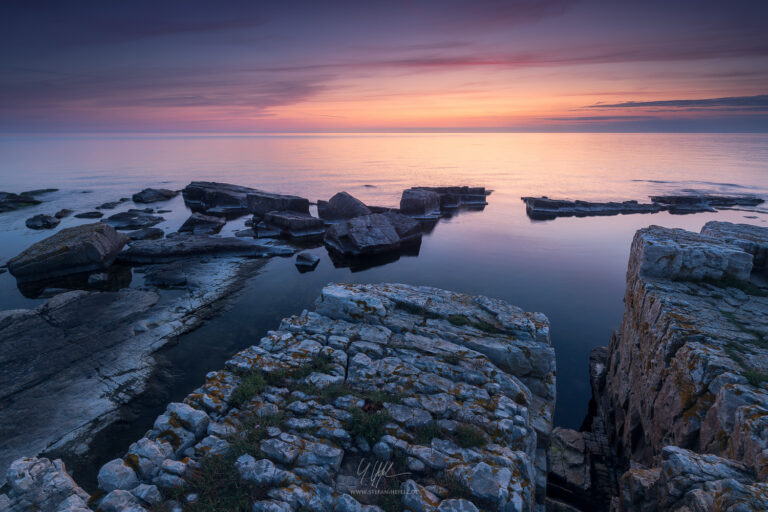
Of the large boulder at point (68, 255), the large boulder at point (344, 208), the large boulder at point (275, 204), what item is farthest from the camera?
the large boulder at point (275, 204)

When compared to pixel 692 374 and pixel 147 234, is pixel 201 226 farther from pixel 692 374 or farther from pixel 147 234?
pixel 692 374

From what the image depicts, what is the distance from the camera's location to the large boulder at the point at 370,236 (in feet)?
107

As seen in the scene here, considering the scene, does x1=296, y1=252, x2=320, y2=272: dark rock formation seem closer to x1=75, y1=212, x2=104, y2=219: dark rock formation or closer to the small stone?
the small stone

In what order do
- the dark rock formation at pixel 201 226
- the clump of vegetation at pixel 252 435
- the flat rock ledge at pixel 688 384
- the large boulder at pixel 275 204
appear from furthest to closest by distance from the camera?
the large boulder at pixel 275 204, the dark rock formation at pixel 201 226, the clump of vegetation at pixel 252 435, the flat rock ledge at pixel 688 384

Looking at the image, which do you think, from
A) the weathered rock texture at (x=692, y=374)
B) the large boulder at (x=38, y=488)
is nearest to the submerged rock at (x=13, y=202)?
the large boulder at (x=38, y=488)

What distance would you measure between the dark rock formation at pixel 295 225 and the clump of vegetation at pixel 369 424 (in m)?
33.5

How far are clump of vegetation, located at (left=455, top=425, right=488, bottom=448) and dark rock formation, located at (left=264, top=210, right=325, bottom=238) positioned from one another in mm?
34501

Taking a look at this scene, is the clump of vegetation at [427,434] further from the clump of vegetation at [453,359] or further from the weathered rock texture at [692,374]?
the weathered rock texture at [692,374]

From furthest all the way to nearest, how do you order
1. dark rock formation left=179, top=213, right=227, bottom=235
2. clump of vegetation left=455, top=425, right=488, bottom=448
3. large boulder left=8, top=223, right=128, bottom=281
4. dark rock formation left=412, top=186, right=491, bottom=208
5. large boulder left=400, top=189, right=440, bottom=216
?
dark rock formation left=412, top=186, right=491, bottom=208 → large boulder left=400, top=189, right=440, bottom=216 → dark rock formation left=179, top=213, right=227, bottom=235 → large boulder left=8, top=223, right=128, bottom=281 → clump of vegetation left=455, top=425, right=488, bottom=448

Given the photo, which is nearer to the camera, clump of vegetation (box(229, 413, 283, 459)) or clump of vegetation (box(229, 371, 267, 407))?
clump of vegetation (box(229, 413, 283, 459))

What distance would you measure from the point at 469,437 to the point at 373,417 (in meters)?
1.98

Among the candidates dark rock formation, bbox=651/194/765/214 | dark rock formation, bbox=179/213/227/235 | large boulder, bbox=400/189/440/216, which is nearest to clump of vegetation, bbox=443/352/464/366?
dark rock formation, bbox=179/213/227/235

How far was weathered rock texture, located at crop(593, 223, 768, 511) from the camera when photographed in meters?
5.92

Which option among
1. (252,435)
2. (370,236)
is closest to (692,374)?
(252,435)
